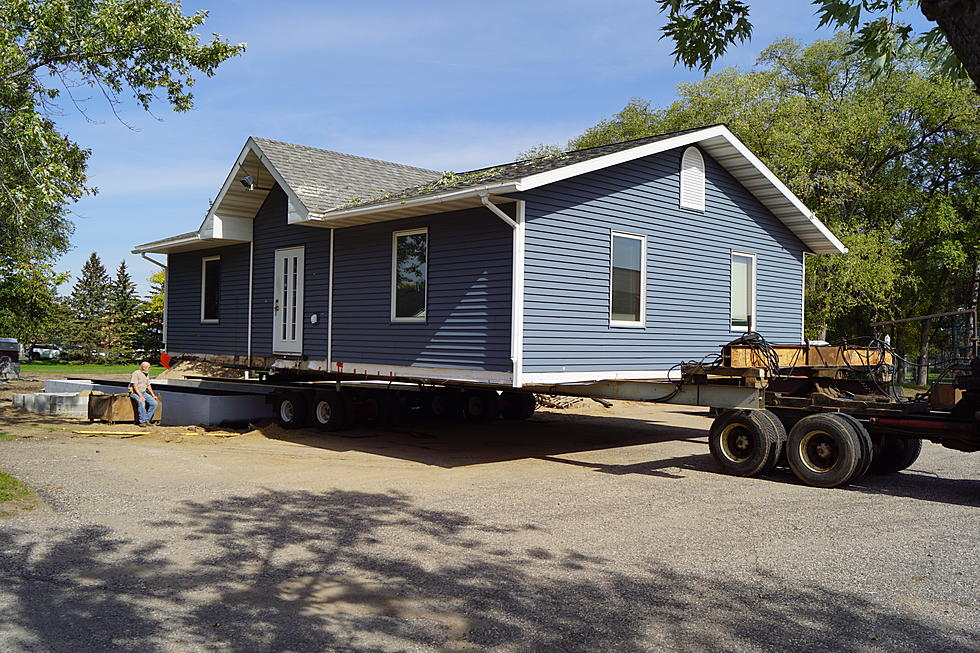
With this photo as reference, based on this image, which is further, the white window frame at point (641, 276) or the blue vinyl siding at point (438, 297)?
the white window frame at point (641, 276)

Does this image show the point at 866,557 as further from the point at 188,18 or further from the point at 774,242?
the point at 188,18

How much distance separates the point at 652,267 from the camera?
48.1 feet

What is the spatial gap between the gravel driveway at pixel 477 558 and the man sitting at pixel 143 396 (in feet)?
15.4

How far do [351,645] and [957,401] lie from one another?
8.88m

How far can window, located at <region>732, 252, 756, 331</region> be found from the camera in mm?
16578

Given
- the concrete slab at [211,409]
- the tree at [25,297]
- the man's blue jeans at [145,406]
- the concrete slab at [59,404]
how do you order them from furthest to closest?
the tree at [25,297], the concrete slab at [59,404], the concrete slab at [211,409], the man's blue jeans at [145,406]

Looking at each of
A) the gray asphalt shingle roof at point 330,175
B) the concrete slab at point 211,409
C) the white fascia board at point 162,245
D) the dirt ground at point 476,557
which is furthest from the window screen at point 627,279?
the white fascia board at point 162,245

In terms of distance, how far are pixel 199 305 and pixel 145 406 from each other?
3.37m

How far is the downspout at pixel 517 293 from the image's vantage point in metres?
12.3

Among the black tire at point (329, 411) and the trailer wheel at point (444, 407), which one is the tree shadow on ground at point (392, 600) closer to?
the black tire at point (329, 411)

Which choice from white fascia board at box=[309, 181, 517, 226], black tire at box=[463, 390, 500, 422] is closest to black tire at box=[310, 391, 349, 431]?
black tire at box=[463, 390, 500, 422]

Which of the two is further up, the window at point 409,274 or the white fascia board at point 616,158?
the white fascia board at point 616,158

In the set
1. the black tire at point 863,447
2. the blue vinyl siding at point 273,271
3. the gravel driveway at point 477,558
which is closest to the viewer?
the gravel driveway at point 477,558

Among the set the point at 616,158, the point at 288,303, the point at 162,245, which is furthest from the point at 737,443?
the point at 162,245
